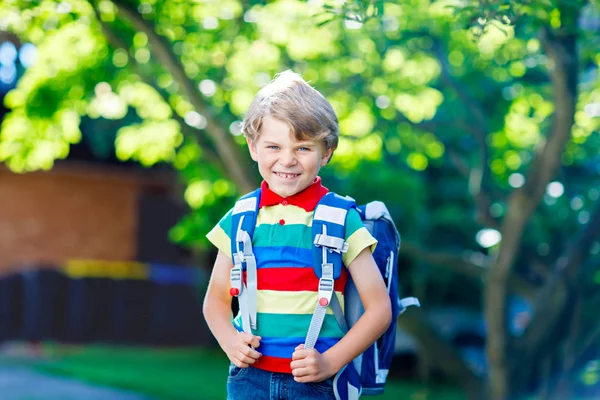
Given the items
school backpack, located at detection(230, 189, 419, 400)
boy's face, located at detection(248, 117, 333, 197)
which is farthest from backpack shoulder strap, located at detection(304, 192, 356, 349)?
boy's face, located at detection(248, 117, 333, 197)

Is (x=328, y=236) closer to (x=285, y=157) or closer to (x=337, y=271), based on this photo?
(x=337, y=271)

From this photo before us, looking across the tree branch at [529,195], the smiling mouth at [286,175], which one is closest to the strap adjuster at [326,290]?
the smiling mouth at [286,175]

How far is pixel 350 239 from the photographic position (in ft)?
8.67

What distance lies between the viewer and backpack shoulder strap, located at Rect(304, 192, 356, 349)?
8.45 ft

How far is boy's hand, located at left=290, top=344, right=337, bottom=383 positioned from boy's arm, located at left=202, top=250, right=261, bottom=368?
13 centimetres

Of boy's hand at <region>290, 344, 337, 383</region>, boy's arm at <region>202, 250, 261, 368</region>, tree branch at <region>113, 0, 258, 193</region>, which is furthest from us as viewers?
tree branch at <region>113, 0, 258, 193</region>

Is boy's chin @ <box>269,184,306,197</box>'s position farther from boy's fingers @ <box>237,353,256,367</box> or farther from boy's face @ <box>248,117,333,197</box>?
boy's fingers @ <box>237,353,256,367</box>

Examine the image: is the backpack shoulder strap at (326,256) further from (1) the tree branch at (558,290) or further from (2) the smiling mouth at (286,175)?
(1) the tree branch at (558,290)

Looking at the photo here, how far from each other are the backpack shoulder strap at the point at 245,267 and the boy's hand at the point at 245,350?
0.13 feet

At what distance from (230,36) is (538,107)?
2.69m

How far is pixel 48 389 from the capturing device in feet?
32.3

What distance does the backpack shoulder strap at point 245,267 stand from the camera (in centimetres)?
264

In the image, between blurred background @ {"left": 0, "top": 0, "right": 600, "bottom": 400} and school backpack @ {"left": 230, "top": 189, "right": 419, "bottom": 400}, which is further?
blurred background @ {"left": 0, "top": 0, "right": 600, "bottom": 400}

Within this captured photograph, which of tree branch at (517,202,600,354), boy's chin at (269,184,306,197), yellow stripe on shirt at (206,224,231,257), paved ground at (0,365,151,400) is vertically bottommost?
paved ground at (0,365,151,400)
